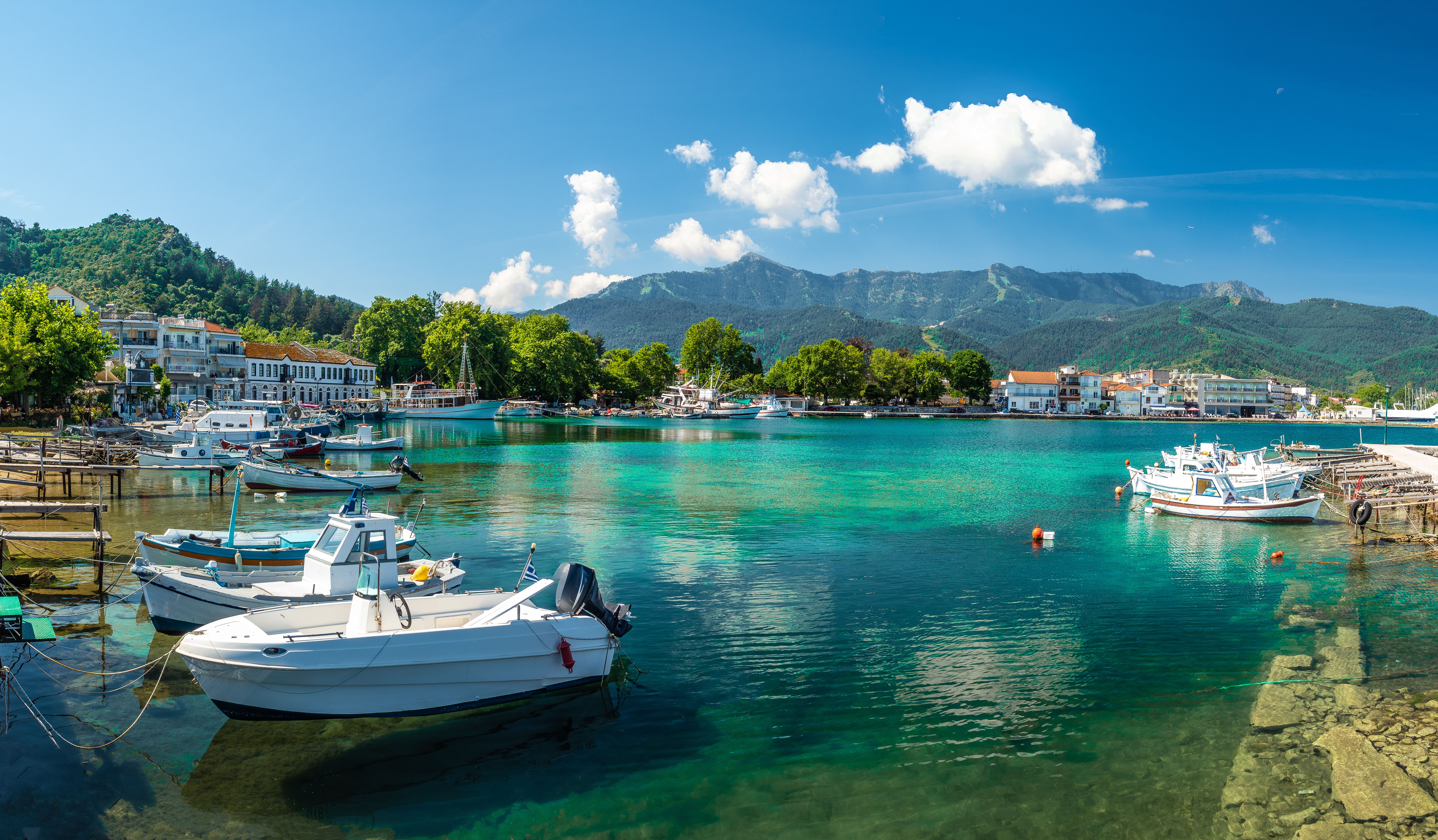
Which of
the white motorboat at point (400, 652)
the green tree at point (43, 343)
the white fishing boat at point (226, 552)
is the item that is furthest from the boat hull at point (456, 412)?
the white motorboat at point (400, 652)

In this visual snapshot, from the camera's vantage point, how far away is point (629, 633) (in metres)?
15.4

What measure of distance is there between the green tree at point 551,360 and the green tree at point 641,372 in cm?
670

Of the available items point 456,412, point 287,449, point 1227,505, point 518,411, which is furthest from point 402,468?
point 518,411

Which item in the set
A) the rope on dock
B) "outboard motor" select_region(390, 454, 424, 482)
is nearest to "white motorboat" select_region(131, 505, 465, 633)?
the rope on dock

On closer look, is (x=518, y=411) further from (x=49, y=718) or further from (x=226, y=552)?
(x=49, y=718)

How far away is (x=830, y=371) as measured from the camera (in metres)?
160

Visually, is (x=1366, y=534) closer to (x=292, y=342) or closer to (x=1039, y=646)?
(x=1039, y=646)

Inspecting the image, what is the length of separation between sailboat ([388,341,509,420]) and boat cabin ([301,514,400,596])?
325 feet

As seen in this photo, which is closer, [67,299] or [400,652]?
[400,652]

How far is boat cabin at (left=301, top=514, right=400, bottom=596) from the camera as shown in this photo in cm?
1343

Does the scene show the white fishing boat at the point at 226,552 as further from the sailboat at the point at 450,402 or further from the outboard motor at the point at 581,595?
the sailboat at the point at 450,402

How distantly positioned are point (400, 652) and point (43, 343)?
55844mm

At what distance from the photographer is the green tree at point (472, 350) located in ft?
388

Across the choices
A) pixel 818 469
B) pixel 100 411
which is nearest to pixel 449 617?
pixel 818 469
